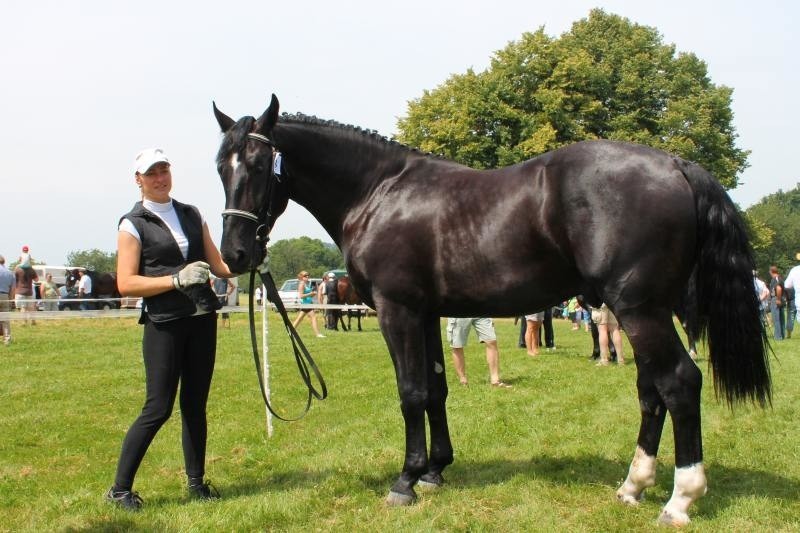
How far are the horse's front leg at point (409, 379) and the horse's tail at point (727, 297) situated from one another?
1816 mm

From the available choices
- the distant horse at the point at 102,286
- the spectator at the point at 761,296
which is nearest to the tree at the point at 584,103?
the spectator at the point at 761,296

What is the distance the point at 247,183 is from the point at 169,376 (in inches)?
54.6

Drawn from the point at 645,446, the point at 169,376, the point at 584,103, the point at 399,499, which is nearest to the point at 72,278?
the point at 584,103

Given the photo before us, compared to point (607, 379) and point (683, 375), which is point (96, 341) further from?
point (683, 375)

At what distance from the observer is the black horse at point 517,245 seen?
389 centimetres

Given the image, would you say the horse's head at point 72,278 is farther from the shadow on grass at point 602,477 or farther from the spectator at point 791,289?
the shadow on grass at point 602,477

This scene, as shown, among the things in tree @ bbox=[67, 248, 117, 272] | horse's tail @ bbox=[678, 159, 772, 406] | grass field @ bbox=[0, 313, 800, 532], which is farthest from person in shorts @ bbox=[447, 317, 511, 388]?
tree @ bbox=[67, 248, 117, 272]

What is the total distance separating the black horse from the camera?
3893mm

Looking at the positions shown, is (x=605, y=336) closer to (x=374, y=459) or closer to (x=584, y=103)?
(x=374, y=459)

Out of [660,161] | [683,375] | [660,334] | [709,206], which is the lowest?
[683,375]

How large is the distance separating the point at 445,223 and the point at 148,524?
106 inches

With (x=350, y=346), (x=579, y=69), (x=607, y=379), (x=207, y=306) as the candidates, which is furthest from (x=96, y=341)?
(x=579, y=69)

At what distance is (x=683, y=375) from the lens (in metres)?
3.90

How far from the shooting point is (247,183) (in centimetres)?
443
